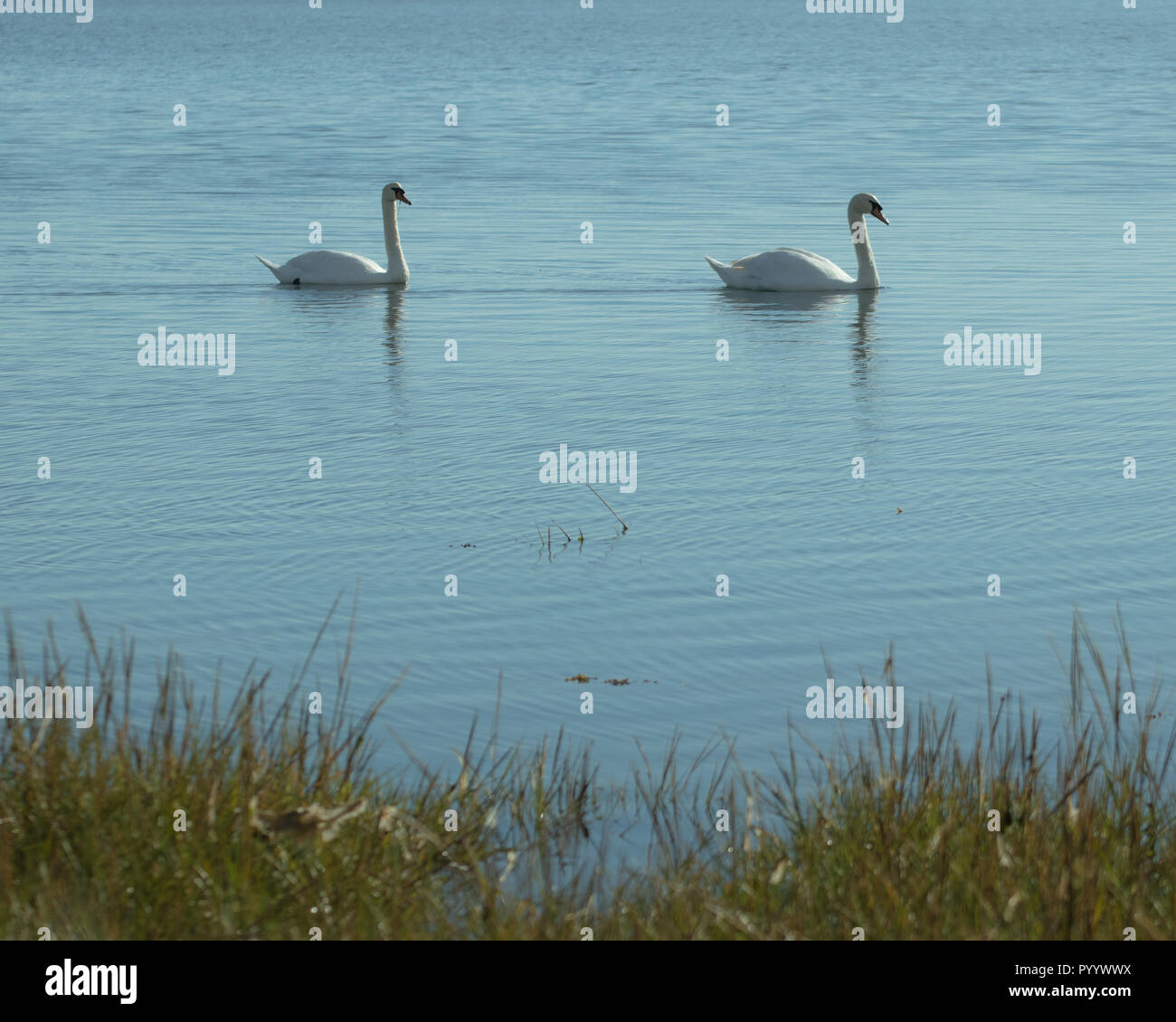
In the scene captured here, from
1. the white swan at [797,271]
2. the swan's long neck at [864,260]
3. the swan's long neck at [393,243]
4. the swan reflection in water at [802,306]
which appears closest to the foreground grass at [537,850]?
the swan reflection in water at [802,306]

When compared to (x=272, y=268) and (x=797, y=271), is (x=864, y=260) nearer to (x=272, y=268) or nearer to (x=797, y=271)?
(x=797, y=271)

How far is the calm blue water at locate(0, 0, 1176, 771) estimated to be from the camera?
825cm

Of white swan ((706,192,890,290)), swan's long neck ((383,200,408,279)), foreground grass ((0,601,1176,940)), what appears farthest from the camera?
swan's long neck ((383,200,408,279))

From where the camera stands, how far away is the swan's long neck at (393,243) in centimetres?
2016

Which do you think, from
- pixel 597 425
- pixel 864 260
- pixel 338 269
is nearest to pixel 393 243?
pixel 338 269

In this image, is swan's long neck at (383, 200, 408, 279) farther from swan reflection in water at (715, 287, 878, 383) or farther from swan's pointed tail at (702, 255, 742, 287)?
swan reflection in water at (715, 287, 878, 383)

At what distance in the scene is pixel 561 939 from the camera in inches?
184

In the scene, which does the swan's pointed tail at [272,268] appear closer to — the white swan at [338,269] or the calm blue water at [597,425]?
the white swan at [338,269]

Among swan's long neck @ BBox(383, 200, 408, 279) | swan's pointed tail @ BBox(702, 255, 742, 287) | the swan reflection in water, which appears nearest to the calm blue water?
the swan reflection in water

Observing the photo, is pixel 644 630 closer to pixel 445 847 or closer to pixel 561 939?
pixel 445 847

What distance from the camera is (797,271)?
19562 millimetres

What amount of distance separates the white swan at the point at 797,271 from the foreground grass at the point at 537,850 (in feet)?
44.3

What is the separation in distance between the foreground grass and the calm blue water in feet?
3.27
